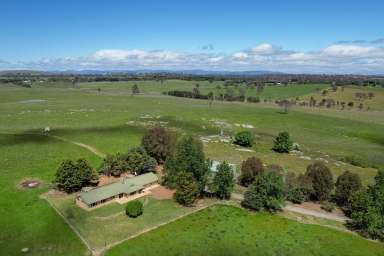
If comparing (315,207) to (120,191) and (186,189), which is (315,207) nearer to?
(186,189)

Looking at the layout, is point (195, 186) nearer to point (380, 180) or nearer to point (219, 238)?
point (219, 238)

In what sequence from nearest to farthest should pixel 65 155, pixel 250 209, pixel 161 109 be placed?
pixel 250 209 < pixel 65 155 < pixel 161 109

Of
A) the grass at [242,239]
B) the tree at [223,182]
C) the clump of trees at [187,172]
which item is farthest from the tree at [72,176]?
the tree at [223,182]

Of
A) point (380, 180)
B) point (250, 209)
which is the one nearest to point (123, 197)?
point (250, 209)

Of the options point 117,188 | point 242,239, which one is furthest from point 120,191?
point 242,239

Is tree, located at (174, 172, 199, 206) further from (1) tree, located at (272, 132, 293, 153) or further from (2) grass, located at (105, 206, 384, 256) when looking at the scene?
(1) tree, located at (272, 132, 293, 153)

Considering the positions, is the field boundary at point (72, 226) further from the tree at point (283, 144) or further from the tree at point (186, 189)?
the tree at point (283, 144)
